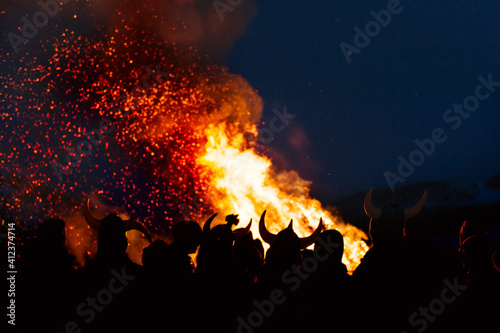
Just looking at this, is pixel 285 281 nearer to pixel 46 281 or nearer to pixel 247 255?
pixel 247 255

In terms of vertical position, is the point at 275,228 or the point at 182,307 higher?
the point at 182,307

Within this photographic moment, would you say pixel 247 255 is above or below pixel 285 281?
below

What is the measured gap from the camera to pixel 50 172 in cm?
1681

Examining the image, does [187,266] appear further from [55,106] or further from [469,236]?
[55,106]

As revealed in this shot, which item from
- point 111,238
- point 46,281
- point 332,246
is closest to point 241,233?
point 332,246

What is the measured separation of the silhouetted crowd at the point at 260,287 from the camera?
397 centimetres

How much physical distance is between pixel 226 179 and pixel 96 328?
6866 millimetres

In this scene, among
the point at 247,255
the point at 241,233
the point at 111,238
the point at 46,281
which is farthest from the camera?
the point at 241,233

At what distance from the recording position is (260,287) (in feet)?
13.8

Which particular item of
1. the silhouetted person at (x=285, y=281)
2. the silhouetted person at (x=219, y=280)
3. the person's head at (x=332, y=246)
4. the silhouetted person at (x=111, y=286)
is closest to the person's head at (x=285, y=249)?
the silhouetted person at (x=285, y=281)

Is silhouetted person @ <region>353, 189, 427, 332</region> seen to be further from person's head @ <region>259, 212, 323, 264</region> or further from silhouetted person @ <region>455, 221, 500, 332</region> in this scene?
person's head @ <region>259, 212, 323, 264</region>

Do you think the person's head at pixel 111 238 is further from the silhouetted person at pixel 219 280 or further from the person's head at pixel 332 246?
the person's head at pixel 332 246

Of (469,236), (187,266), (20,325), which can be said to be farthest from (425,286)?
(20,325)

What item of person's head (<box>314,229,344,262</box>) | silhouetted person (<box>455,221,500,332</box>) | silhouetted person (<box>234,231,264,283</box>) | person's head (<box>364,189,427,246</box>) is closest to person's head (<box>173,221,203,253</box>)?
silhouetted person (<box>234,231,264,283</box>)
